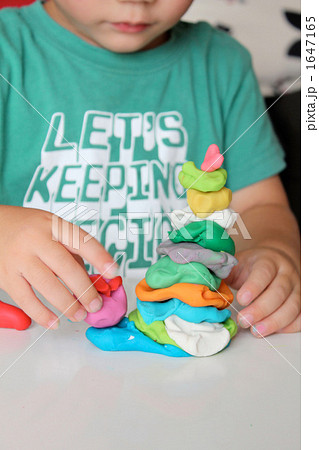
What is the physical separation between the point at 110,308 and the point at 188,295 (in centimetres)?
9

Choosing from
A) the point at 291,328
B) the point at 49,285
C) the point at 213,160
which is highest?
the point at 213,160

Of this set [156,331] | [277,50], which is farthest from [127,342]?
[277,50]

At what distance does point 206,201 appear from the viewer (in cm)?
53

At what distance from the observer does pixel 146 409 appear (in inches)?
17.2

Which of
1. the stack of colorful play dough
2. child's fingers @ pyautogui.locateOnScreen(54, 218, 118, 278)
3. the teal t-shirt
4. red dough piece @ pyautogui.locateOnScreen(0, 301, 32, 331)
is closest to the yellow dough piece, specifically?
the stack of colorful play dough

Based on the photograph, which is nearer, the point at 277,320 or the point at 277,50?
the point at 277,320

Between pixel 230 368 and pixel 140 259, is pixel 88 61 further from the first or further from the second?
pixel 230 368

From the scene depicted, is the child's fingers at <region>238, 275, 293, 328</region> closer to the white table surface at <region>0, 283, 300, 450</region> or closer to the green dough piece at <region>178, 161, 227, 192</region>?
the white table surface at <region>0, 283, 300, 450</region>

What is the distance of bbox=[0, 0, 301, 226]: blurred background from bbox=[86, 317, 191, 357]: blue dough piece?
0.69m

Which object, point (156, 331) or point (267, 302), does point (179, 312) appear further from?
point (267, 302)

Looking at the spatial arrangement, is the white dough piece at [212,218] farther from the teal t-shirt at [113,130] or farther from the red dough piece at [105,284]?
the teal t-shirt at [113,130]

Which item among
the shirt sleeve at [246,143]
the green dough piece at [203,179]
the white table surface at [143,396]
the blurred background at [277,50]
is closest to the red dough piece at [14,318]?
the white table surface at [143,396]

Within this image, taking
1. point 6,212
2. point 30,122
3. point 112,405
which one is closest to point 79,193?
point 30,122

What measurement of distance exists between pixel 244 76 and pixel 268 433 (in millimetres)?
809
